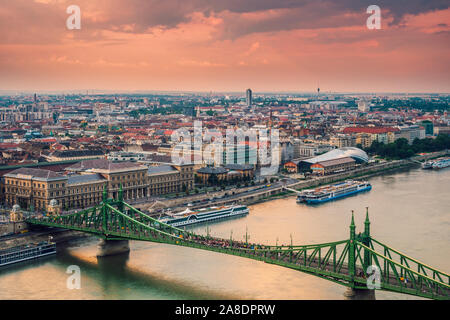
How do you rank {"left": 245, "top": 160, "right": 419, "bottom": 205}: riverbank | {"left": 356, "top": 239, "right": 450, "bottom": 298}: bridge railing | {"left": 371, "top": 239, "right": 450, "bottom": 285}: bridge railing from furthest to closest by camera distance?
{"left": 245, "top": 160, "right": 419, "bottom": 205}: riverbank < {"left": 371, "top": 239, "right": 450, "bottom": 285}: bridge railing < {"left": 356, "top": 239, "right": 450, "bottom": 298}: bridge railing

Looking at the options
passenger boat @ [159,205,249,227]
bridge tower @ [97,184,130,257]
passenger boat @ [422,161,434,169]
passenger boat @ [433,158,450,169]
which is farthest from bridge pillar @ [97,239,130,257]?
passenger boat @ [433,158,450,169]

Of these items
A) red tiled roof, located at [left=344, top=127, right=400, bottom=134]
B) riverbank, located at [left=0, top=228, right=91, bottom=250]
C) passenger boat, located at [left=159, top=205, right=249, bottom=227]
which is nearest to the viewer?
riverbank, located at [left=0, top=228, right=91, bottom=250]

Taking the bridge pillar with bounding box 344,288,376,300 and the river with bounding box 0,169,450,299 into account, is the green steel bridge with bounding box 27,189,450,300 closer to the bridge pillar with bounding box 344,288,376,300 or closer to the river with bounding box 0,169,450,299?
the bridge pillar with bounding box 344,288,376,300

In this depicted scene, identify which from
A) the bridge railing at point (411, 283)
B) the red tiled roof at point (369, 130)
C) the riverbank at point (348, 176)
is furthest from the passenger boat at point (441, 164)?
the bridge railing at point (411, 283)

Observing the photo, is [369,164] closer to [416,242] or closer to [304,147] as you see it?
[304,147]

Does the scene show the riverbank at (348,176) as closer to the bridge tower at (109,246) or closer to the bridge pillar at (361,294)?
the bridge tower at (109,246)

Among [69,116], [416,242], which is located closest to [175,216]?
[416,242]
